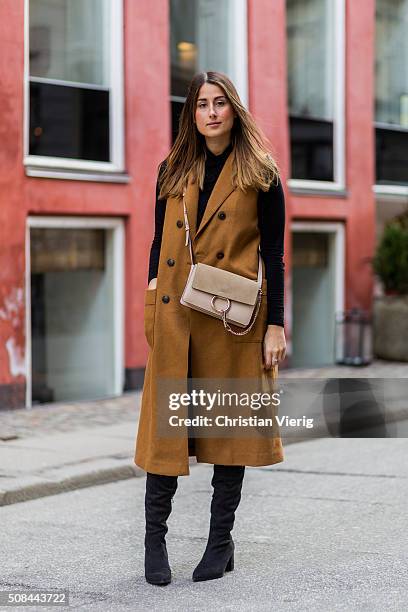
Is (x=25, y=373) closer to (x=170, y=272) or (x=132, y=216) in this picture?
(x=132, y=216)

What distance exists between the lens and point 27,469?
7.81 m

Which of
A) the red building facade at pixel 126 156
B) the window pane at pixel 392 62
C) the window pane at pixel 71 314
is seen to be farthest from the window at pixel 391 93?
the window pane at pixel 71 314

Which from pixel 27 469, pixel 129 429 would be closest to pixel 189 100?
pixel 27 469

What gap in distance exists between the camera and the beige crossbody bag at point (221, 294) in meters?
4.62

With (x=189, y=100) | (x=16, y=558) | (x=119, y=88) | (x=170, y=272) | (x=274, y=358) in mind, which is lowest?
(x=16, y=558)

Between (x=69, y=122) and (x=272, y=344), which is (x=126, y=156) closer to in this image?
(x=69, y=122)

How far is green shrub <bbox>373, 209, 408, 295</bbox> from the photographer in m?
15.5

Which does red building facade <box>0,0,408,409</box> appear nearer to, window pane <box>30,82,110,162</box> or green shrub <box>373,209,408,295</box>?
window pane <box>30,82,110,162</box>

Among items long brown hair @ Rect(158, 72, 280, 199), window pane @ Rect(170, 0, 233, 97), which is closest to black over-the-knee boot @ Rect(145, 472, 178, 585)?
long brown hair @ Rect(158, 72, 280, 199)

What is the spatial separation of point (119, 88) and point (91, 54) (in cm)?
47

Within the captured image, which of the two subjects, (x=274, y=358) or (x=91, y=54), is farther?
(x=91, y=54)

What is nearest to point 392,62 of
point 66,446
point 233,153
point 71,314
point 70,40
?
point 70,40

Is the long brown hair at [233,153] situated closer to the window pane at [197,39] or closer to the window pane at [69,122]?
the window pane at [69,122]

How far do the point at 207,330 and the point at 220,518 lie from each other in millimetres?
786
